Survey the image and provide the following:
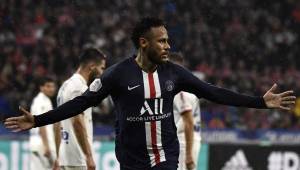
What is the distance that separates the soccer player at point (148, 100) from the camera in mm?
6062

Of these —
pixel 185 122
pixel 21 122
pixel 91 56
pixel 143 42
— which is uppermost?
pixel 91 56

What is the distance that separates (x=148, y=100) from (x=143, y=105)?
5 centimetres

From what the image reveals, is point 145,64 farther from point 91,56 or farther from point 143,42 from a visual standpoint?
point 91,56

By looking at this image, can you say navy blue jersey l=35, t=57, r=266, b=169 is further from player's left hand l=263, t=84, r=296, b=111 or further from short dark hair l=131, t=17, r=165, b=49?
short dark hair l=131, t=17, r=165, b=49

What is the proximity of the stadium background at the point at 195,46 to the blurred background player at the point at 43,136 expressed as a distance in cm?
477

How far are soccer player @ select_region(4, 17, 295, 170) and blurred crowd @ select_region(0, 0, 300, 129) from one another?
12065 millimetres

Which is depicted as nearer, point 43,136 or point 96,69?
point 96,69

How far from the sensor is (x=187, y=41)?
24.8 meters

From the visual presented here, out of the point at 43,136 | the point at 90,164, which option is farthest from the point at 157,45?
the point at 43,136

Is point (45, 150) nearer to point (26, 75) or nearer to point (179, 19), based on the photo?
point (26, 75)

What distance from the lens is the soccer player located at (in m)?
6.06

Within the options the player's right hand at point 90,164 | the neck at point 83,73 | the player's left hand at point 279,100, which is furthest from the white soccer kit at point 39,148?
the player's left hand at point 279,100

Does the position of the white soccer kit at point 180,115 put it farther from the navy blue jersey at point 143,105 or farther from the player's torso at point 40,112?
the navy blue jersey at point 143,105

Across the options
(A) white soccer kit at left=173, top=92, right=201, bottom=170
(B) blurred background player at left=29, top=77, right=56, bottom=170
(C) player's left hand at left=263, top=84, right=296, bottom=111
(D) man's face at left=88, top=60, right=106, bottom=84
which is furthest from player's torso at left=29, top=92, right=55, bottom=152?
(C) player's left hand at left=263, top=84, right=296, bottom=111
